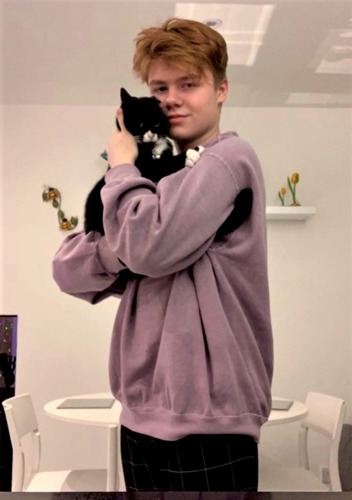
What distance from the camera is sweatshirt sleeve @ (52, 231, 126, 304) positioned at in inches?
29.2

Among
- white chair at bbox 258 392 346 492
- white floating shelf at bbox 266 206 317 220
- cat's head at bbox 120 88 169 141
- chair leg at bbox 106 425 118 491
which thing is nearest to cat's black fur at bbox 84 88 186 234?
cat's head at bbox 120 88 169 141

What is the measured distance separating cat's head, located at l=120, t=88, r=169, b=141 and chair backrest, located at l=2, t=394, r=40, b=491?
4.16 feet

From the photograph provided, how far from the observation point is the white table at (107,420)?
5.38 feet

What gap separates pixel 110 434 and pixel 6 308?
1.44 metres

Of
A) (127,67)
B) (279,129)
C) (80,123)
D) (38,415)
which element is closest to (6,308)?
(38,415)

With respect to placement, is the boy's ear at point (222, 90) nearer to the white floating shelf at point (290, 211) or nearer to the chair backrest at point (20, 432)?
the chair backrest at point (20, 432)

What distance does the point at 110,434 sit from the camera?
1.68 meters

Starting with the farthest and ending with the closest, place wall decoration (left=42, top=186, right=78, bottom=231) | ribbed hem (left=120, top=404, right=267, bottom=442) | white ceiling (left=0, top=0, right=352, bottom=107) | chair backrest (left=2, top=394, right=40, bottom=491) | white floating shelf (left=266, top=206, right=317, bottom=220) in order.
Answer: wall decoration (left=42, top=186, right=78, bottom=231) < white floating shelf (left=266, top=206, right=317, bottom=220) < white ceiling (left=0, top=0, right=352, bottom=107) < chair backrest (left=2, top=394, right=40, bottom=491) < ribbed hem (left=120, top=404, right=267, bottom=442)

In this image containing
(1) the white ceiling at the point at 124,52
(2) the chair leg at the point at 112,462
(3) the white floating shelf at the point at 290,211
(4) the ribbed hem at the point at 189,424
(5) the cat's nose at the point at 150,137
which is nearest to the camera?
(4) the ribbed hem at the point at 189,424

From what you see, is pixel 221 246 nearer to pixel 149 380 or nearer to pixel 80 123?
pixel 149 380

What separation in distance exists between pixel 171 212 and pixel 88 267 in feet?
0.57

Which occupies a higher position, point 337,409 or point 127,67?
point 127,67

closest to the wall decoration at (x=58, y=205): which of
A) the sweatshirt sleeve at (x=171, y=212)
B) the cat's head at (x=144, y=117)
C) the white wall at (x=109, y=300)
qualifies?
the white wall at (x=109, y=300)

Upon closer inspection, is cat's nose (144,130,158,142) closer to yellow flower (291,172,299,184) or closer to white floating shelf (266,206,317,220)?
white floating shelf (266,206,317,220)
